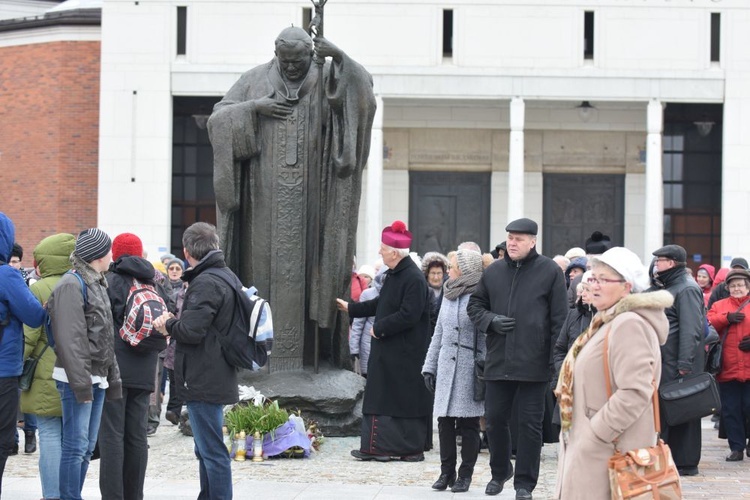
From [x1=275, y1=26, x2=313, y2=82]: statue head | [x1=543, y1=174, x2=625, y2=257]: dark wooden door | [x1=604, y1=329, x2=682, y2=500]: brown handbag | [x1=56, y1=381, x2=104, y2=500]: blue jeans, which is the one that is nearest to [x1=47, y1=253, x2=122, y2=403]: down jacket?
[x1=56, y1=381, x2=104, y2=500]: blue jeans

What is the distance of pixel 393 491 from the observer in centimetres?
966

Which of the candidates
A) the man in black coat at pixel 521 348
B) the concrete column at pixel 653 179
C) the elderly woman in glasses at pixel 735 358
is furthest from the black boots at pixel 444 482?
the concrete column at pixel 653 179

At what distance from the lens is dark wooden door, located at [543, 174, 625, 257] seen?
38781mm

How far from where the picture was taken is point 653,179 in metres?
35.9

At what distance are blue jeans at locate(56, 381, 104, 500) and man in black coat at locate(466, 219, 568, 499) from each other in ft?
9.44

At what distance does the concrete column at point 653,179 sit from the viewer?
35562 millimetres

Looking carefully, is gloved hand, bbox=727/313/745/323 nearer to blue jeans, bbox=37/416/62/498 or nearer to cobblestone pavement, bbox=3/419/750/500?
cobblestone pavement, bbox=3/419/750/500

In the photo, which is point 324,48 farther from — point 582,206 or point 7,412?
point 582,206

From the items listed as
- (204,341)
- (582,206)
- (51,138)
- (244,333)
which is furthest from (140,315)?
(582,206)

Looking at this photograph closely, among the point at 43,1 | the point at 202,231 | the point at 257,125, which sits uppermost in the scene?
the point at 43,1

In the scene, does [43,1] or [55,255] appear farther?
[43,1]

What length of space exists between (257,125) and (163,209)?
982 inches

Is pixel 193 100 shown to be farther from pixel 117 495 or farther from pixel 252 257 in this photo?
pixel 117 495

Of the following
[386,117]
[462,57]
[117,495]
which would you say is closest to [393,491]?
[117,495]
